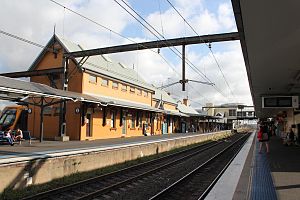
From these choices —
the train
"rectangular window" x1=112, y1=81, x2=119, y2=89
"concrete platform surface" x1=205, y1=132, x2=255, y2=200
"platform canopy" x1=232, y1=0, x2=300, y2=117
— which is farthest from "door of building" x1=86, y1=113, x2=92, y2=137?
"concrete platform surface" x1=205, y1=132, x2=255, y2=200

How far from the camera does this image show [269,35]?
7543 mm

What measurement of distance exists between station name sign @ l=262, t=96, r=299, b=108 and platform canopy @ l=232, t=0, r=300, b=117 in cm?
413

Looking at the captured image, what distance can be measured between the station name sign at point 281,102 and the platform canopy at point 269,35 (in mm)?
4130

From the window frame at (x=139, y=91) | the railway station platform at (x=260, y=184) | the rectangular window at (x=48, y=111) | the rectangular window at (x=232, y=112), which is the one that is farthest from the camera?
the rectangular window at (x=232, y=112)

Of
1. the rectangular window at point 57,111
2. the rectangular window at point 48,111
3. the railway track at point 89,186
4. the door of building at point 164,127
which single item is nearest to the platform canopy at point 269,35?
the railway track at point 89,186

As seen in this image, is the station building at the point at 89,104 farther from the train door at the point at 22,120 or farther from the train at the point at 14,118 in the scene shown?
the train at the point at 14,118

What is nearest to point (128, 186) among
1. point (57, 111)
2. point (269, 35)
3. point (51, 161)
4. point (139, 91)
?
point (51, 161)

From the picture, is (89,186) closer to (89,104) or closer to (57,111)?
(89,104)

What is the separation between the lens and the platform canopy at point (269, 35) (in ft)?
19.3

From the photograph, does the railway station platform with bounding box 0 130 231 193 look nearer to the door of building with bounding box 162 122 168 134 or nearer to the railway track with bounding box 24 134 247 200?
the railway track with bounding box 24 134 247 200

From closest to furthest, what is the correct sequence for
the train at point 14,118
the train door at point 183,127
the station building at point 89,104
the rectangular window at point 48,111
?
the station building at point 89,104, the rectangular window at point 48,111, the train at point 14,118, the train door at point 183,127

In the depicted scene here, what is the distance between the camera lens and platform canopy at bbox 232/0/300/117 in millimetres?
5891

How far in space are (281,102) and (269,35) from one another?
11245 mm

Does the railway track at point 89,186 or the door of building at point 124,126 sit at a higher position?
the door of building at point 124,126
